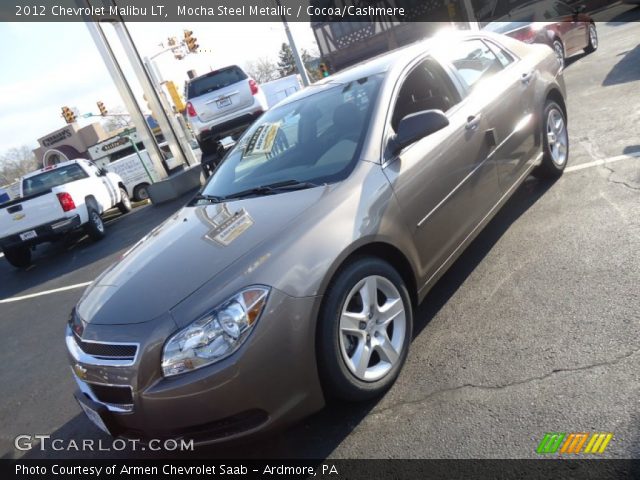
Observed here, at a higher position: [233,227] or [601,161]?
[233,227]

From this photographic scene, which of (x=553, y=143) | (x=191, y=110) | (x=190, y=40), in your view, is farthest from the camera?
(x=190, y=40)

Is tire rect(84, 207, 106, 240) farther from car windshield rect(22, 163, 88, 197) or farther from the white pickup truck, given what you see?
car windshield rect(22, 163, 88, 197)

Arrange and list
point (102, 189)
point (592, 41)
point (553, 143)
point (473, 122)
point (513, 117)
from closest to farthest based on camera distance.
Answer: point (473, 122), point (513, 117), point (553, 143), point (592, 41), point (102, 189)

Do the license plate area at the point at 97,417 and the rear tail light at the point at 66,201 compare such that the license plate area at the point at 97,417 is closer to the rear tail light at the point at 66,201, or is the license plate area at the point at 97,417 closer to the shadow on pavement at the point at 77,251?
the shadow on pavement at the point at 77,251

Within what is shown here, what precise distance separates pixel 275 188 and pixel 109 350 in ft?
4.33

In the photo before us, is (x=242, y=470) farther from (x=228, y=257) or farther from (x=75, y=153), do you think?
(x=75, y=153)

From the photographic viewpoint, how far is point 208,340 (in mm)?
2037

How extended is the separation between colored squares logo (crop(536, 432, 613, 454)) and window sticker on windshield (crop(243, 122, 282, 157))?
2476mm

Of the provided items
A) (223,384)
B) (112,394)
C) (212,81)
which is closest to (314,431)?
(223,384)

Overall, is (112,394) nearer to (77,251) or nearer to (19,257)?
(77,251)

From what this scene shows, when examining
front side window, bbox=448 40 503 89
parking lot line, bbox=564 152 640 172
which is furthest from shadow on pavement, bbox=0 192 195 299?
parking lot line, bbox=564 152 640 172

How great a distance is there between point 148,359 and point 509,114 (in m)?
3.22

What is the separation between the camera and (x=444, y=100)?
346cm

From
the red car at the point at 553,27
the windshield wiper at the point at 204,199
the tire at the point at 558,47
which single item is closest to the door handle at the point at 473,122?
the windshield wiper at the point at 204,199
